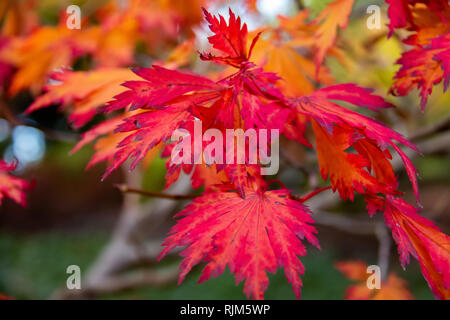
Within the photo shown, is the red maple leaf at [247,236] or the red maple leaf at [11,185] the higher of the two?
the red maple leaf at [11,185]

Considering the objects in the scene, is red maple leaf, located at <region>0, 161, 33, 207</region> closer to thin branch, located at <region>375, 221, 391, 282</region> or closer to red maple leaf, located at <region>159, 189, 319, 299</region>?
red maple leaf, located at <region>159, 189, 319, 299</region>

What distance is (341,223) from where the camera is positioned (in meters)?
1.26

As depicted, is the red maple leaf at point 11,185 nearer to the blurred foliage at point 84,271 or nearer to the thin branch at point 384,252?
the thin branch at point 384,252

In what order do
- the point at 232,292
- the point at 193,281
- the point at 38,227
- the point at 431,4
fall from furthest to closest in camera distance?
the point at 38,227, the point at 193,281, the point at 232,292, the point at 431,4

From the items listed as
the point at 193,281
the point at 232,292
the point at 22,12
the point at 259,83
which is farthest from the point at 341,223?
the point at 193,281

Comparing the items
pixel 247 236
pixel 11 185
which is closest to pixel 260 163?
pixel 247 236

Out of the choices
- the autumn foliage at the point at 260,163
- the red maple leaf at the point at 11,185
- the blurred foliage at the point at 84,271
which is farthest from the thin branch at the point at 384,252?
the blurred foliage at the point at 84,271

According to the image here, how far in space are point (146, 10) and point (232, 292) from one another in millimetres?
2223

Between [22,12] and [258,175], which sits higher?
[22,12]

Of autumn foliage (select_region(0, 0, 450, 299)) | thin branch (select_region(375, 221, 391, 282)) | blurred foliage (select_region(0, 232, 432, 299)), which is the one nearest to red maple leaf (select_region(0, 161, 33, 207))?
autumn foliage (select_region(0, 0, 450, 299))

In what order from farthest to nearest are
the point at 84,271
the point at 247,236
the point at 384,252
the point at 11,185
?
1. the point at 84,271
2. the point at 384,252
3. the point at 11,185
4. the point at 247,236

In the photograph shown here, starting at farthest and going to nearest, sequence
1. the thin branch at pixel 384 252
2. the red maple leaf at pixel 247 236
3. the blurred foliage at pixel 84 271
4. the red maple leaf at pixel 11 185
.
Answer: the blurred foliage at pixel 84 271
the thin branch at pixel 384 252
the red maple leaf at pixel 11 185
the red maple leaf at pixel 247 236

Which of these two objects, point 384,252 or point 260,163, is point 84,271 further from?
point 260,163

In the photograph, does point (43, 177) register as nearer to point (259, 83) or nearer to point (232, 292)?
point (232, 292)
